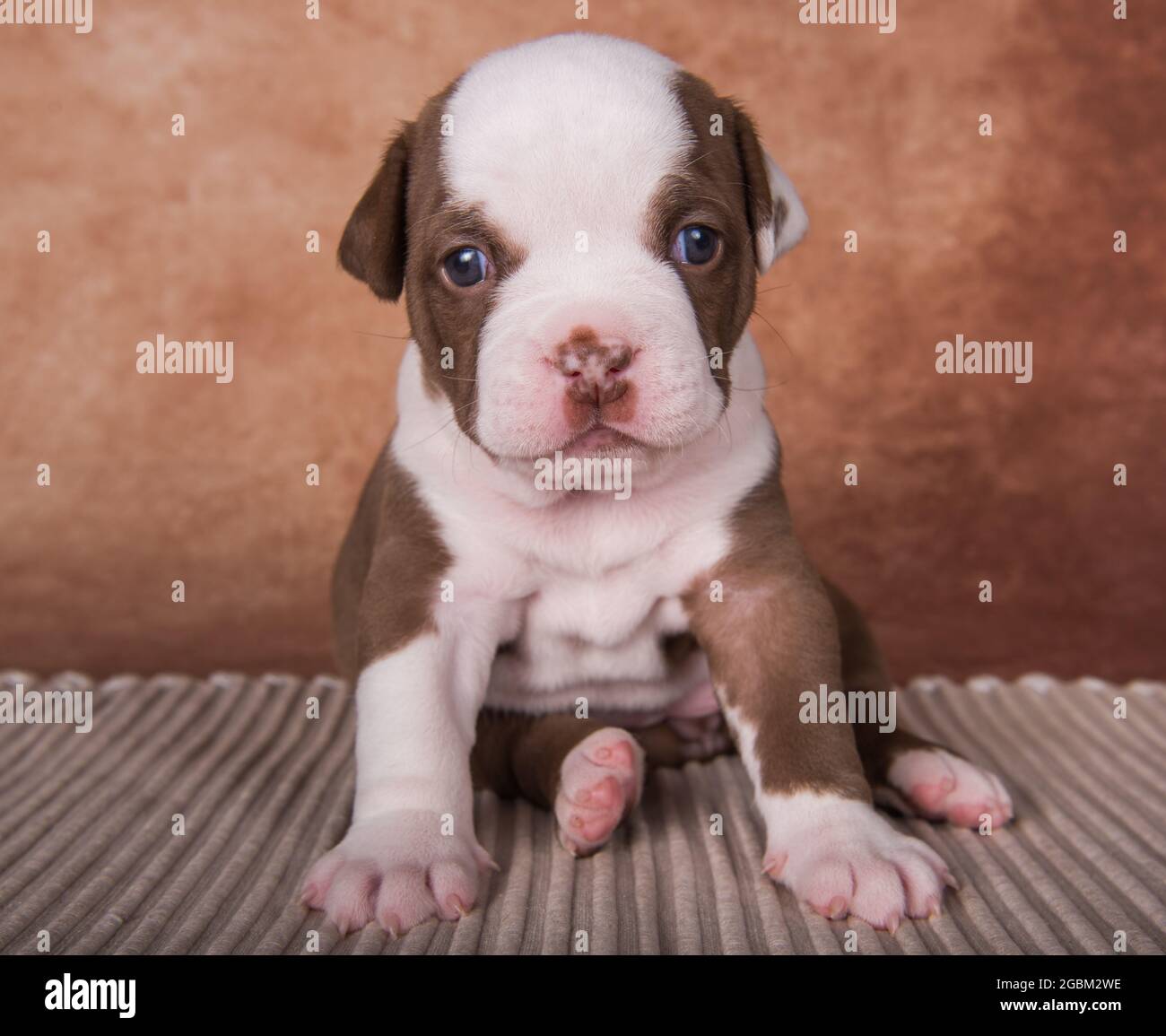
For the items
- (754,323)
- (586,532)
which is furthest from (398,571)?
(754,323)

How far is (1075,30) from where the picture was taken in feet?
18.1

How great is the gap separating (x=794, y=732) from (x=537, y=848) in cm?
63

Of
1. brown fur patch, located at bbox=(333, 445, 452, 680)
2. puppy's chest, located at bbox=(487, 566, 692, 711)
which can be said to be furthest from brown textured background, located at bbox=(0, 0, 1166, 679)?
brown fur patch, located at bbox=(333, 445, 452, 680)

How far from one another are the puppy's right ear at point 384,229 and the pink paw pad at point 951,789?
1.62 metres

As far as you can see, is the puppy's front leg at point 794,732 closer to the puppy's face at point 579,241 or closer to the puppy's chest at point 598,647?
the puppy's chest at point 598,647

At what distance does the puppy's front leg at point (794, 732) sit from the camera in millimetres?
2842

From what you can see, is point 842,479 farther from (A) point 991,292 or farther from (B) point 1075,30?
(B) point 1075,30

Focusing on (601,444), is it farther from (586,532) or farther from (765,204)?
(765,204)

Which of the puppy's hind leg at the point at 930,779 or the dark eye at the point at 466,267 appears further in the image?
the puppy's hind leg at the point at 930,779

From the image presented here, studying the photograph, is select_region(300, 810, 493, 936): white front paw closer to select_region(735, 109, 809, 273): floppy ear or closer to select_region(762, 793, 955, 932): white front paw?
select_region(762, 793, 955, 932): white front paw

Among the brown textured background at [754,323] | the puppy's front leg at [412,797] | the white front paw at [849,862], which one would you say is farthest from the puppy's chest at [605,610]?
the brown textured background at [754,323]

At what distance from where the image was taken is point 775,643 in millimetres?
3217

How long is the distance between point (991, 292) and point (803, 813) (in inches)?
124
